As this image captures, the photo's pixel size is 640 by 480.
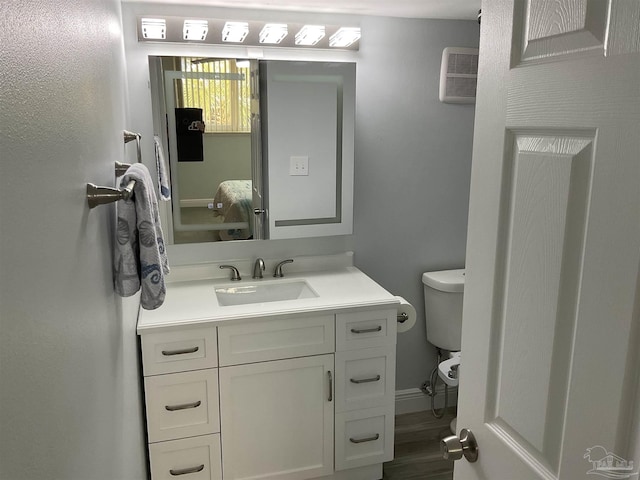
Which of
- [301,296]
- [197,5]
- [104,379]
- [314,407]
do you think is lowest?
[314,407]

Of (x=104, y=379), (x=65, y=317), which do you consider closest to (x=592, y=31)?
(x=65, y=317)

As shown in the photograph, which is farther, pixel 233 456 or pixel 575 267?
pixel 233 456

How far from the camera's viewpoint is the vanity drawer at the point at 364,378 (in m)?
2.24

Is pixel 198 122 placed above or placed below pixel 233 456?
above

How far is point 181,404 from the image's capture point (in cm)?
206

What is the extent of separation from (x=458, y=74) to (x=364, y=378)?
5.04 ft

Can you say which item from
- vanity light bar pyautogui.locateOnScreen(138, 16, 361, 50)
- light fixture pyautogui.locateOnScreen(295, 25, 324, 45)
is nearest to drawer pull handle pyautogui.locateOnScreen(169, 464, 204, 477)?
vanity light bar pyautogui.locateOnScreen(138, 16, 361, 50)

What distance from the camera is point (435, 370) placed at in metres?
2.97

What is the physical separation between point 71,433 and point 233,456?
151 cm

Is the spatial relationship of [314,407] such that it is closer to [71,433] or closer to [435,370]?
[435,370]

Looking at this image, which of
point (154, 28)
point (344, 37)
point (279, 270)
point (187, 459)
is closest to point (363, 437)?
point (187, 459)

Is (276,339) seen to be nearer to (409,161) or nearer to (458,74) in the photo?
(409,161)

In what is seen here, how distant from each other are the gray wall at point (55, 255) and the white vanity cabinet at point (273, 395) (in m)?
0.73

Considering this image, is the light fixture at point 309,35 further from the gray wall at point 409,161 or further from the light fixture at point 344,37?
the gray wall at point 409,161
